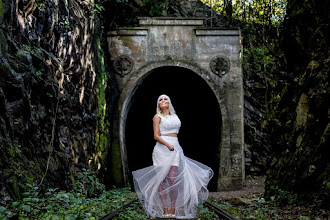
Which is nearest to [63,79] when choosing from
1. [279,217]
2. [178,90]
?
[279,217]

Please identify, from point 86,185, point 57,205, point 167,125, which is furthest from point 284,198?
point 86,185

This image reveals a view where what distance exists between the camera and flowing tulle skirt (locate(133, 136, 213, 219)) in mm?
5285

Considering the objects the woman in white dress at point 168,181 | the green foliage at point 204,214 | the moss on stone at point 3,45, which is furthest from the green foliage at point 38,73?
the green foliage at point 204,214

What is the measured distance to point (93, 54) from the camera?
348 inches

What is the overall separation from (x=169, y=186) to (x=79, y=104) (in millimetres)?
3017

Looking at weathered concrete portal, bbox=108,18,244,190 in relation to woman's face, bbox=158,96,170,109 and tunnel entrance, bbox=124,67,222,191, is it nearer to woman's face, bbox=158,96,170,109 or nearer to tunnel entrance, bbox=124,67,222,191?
tunnel entrance, bbox=124,67,222,191

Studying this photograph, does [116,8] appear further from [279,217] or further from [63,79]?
[279,217]

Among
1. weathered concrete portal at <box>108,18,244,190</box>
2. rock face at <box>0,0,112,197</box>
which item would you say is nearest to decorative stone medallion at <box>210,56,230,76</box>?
weathered concrete portal at <box>108,18,244,190</box>

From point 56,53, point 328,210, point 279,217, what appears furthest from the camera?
point 56,53

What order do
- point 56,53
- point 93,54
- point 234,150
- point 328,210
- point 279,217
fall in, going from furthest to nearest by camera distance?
point 234,150 < point 93,54 < point 56,53 < point 279,217 < point 328,210

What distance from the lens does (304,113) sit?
20.2ft

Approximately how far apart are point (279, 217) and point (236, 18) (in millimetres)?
14342

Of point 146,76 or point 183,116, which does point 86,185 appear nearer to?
point 146,76

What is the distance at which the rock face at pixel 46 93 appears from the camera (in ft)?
13.7
